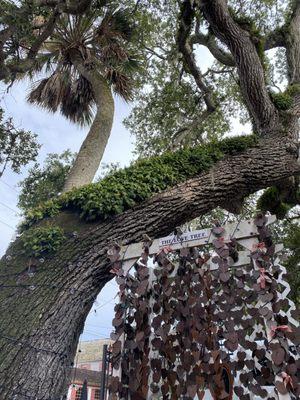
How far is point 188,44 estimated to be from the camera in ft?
20.0

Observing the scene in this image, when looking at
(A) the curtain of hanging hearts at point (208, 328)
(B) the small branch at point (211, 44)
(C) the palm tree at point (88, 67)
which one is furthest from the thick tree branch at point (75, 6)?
(A) the curtain of hanging hearts at point (208, 328)

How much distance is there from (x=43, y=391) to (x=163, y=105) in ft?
20.0

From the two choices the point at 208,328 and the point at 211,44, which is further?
the point at 211,44

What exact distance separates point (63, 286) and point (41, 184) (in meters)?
5.20

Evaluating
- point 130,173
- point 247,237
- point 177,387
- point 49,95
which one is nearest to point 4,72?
point 130,173

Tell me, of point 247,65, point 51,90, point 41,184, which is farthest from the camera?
point 41,184

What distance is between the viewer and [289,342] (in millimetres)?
1872

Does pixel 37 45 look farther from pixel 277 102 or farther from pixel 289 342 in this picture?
pixel 289 342

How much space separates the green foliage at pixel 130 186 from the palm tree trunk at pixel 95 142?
0.61 metres

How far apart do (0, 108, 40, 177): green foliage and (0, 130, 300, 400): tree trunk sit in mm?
2185

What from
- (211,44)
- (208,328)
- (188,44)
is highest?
(211,44)

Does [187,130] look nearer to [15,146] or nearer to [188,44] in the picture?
[188,44]

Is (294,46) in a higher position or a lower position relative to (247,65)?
higher

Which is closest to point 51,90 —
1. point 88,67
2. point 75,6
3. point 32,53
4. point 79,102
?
point 79,102
